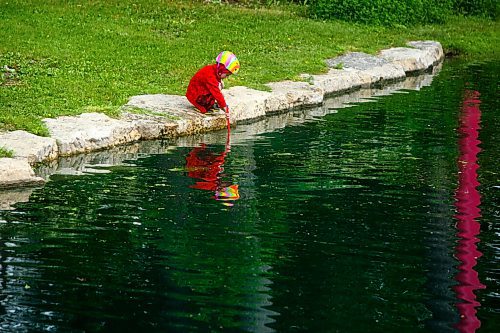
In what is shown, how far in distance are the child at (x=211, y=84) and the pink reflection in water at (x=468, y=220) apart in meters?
3.73

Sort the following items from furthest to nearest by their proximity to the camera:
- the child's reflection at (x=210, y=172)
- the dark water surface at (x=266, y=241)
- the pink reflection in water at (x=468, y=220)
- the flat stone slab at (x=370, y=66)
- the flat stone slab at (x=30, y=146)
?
the flat stone slab at (x=370, y=66) < the flat stone slab at (x=30, y=146) < the child's reflection at (x=210, y=172) < the pink reflection in water at (x=468, y=220) < the dark water surface at (x=266, y=241)

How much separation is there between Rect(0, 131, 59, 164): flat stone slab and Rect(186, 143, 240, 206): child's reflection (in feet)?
5.88

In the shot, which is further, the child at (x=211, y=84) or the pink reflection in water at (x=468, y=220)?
the child at (x=211, y=84)

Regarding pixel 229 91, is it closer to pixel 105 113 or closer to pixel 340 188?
pixel 105 113

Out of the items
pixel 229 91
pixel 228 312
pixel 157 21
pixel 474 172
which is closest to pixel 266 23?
pixel 157 21

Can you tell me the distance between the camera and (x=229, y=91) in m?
19.1

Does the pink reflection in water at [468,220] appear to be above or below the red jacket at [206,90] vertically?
below

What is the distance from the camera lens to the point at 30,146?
14102mm

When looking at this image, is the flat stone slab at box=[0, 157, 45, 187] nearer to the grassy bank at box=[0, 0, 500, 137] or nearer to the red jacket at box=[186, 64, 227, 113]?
the grassy bank at box=[0, 0, 500, 137]

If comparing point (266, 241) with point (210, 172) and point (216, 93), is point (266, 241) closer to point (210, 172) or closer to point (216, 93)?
point (210, 172)

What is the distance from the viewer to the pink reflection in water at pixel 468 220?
29.6 feet

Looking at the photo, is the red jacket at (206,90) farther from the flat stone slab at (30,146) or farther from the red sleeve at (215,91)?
the flat stone slab at (30,146)

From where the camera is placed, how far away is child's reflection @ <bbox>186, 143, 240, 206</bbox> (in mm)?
12961

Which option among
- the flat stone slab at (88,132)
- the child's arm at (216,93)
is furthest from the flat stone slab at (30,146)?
the child's arm at (216,93)
